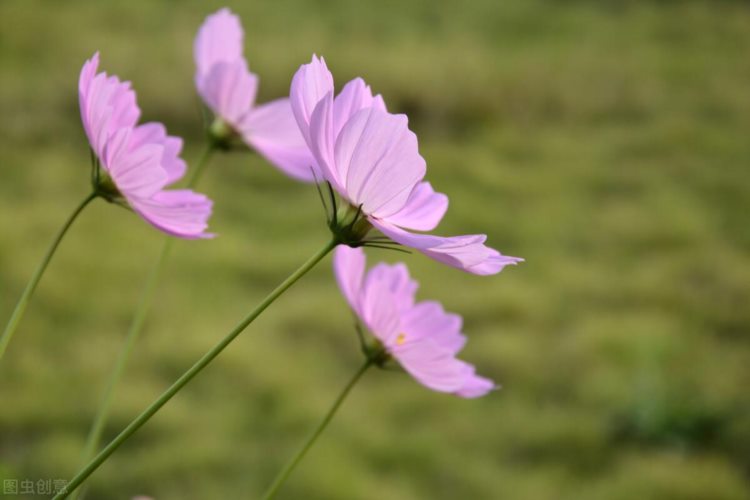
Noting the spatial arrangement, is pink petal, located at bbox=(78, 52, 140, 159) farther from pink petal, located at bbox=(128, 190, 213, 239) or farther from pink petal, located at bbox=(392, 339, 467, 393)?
pink petal, located at bbox=(392, 339, 467, 393)

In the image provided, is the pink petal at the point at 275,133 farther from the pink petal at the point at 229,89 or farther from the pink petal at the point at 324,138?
the pink petal at the point at 324,138

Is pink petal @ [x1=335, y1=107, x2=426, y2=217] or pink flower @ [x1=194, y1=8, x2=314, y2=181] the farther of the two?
pink flower @ [x1=194, y1=8, x2=314, y2=181]

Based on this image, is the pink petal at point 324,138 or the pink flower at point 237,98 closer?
the pink petal at point 324,138

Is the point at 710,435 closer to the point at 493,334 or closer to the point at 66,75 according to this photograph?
the point at 493,334

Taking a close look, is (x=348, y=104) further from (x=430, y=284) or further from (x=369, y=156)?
(x=430, y=284)

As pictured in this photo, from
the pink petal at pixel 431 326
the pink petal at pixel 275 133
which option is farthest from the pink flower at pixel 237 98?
the pink petal at pixel 431 326

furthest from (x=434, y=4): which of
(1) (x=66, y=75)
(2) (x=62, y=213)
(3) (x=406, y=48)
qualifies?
(2) (x=62, y=213)

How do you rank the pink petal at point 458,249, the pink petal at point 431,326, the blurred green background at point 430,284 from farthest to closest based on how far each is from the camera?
1. the blurred green background at point 430,284
2. the pink petal at point 431,326
3. the pink petal at point 458,249

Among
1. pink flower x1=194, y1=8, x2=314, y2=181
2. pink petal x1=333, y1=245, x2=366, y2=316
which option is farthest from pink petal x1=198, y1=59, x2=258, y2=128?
pink petal x1=333, y1=245, x2=366, y2=316
